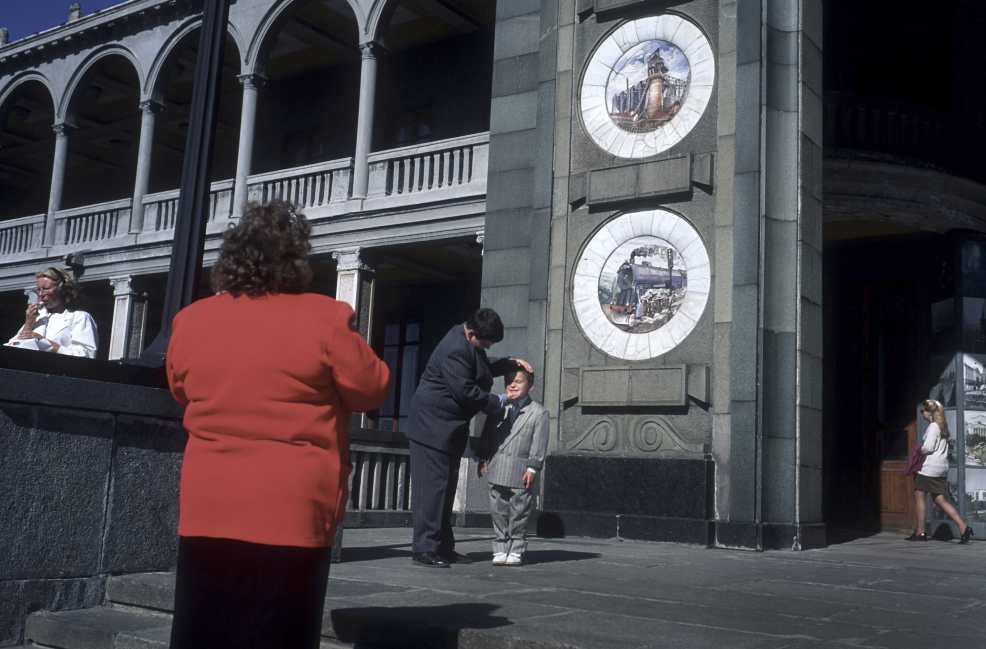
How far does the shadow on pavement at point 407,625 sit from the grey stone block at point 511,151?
7.54 m

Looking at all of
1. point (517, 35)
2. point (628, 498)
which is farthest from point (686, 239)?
point (517, 35)

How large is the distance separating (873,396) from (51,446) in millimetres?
11271

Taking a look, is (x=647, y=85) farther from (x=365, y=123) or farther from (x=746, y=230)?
(x=365, y=123)

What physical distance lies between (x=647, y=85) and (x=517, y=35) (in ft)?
7.00

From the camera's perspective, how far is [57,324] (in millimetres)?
7031

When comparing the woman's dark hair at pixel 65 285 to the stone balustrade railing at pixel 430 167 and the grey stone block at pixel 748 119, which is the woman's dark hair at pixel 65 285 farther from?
the stone balustrade railing at pixel 430 167

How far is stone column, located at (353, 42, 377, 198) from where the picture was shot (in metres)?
16.5

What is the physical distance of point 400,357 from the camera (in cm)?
2039

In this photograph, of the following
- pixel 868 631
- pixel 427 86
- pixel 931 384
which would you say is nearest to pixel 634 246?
pixel 931 384

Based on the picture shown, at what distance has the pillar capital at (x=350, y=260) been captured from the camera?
16.5 metres

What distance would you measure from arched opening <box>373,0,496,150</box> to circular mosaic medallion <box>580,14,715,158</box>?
24.5 feet

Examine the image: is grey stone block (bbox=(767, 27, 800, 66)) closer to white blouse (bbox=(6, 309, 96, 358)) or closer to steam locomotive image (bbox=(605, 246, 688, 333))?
steam locomotive image (bbox=(605, 246, 688, 333))

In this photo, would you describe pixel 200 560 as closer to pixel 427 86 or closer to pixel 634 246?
pixel 634 246

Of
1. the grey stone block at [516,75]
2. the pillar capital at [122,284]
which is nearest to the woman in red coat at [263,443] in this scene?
the grey stone block at [516,75]
